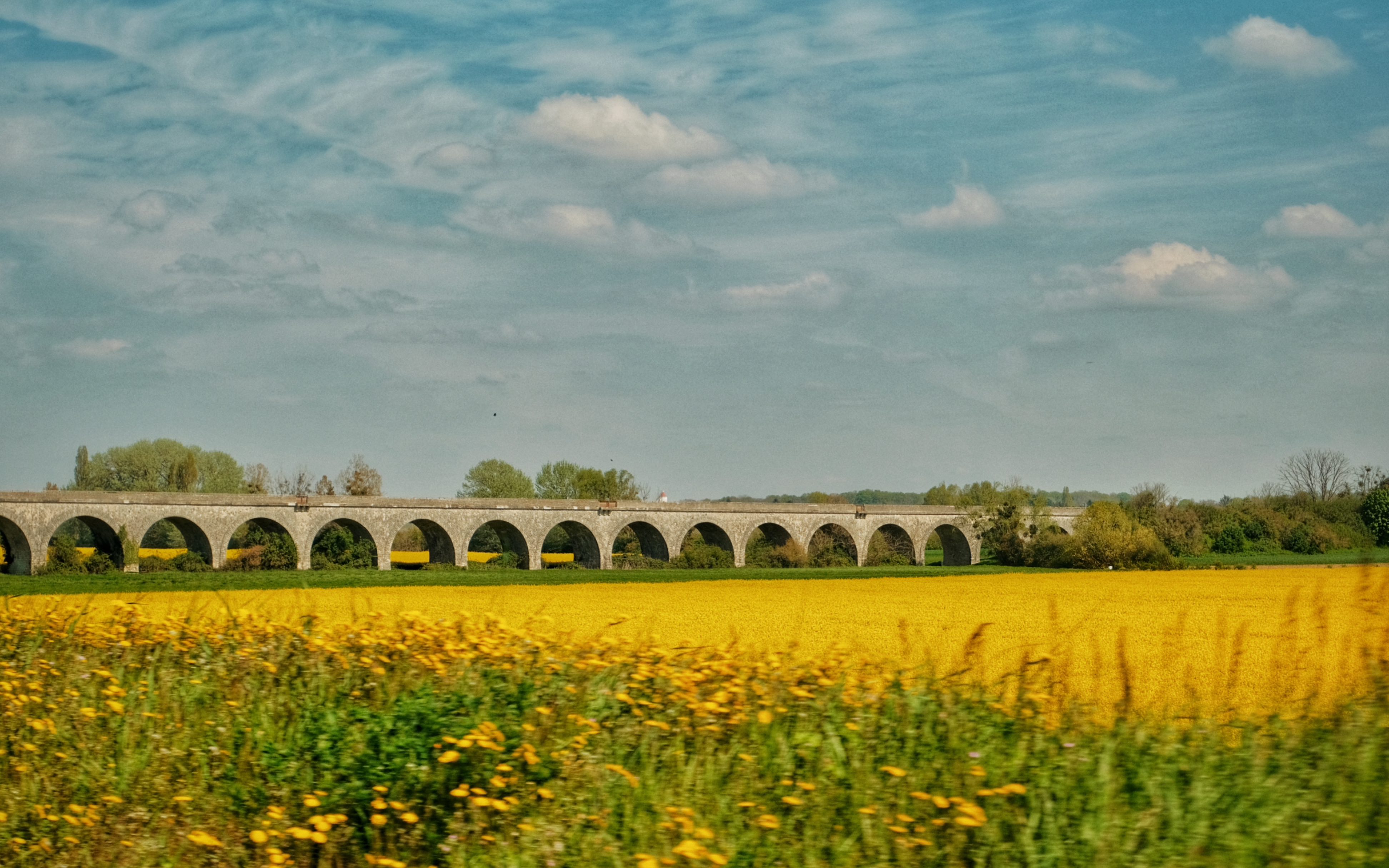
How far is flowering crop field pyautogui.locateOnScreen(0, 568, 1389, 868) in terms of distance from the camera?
4.93 m

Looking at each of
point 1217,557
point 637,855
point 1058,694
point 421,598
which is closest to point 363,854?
point 637,855

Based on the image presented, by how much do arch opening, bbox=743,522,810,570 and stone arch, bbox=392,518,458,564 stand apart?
15008mm

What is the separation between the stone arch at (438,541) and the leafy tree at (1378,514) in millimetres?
49492

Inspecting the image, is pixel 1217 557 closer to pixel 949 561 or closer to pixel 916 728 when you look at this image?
pixel 949 561

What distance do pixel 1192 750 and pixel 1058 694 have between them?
809 millimetres

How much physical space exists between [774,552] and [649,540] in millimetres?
6603

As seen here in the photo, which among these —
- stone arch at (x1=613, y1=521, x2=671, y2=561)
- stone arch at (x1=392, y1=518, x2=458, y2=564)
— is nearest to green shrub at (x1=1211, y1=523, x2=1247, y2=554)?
stone arch at (x1=613, y1=521, x2=671, y2=561)

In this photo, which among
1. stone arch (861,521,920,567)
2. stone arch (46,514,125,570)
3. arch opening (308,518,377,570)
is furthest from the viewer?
stone arch (861,521,920,567)

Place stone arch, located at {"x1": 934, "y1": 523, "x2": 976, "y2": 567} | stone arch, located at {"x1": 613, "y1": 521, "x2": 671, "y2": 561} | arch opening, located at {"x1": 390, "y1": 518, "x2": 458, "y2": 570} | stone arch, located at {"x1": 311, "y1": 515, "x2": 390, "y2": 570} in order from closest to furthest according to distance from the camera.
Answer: stone arch, located at {"x1": 311, "y1": 515, "x2": 390, "y2": 570} < arch opening, located at {"x1": 390, "y1": 518, "x2": 458, "y2": 570} < stone arch, located at {"x1": 613, "y1": 521, "x2": 671, "y2": 561} < stone arch, located at {"x1": 934, "y1": 523, "x2": 976, "y2": 567}

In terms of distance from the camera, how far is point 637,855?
15.1ft

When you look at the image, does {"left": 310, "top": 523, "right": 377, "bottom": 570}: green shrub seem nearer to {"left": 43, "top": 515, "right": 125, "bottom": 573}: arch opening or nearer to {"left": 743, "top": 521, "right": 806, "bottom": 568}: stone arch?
{"left": 43, "top": 515, "right": 125, "bottom": 573}: arch opening

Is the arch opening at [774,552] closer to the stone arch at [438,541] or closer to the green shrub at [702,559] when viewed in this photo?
the green shrub at [702,559]

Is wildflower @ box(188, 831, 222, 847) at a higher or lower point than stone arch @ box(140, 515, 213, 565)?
lower

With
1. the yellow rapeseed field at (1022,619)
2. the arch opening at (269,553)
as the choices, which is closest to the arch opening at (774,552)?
the yellow rapeseed field at (1022,619)
